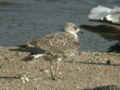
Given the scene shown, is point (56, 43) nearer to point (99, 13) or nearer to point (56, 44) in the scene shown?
point (56, 44)

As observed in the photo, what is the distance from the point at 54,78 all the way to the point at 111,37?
4456 millimetres

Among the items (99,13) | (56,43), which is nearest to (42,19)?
(99,13)

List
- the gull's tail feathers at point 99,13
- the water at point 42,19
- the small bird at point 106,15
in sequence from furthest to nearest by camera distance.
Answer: the gull's tail feathers at point 99,13
the small bird at point 106,15
the water at point 42,19

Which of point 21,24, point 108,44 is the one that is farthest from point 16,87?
point 21,24

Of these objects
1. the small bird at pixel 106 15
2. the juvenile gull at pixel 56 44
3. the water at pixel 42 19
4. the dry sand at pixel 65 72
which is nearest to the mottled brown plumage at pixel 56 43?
the juvenile gull at pixel 56 44

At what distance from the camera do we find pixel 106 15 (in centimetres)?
1195

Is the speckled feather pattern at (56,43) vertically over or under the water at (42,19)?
over

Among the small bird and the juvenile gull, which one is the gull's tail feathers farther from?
the juvenile gull

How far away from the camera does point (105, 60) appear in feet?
26.2

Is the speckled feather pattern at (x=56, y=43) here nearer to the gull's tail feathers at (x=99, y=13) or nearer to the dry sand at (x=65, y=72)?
the dry sand at (x=65, y=72)

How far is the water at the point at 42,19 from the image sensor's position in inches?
415

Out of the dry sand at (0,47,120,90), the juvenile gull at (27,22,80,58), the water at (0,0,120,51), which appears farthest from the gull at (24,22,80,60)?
the water at (0,0,120,51)

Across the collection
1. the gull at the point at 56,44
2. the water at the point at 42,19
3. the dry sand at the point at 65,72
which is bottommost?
the water at the point at 42,19

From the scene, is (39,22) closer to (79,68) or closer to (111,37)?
(111,37)
